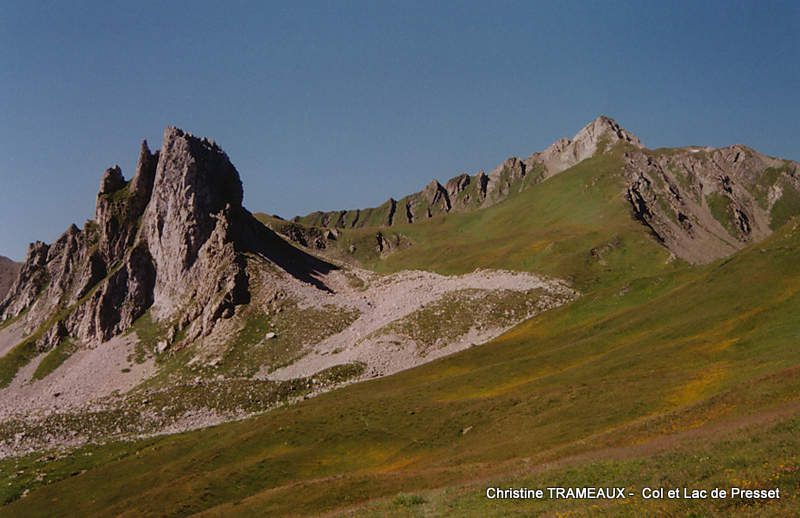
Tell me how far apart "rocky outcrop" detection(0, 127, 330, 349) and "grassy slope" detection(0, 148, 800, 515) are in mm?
52963

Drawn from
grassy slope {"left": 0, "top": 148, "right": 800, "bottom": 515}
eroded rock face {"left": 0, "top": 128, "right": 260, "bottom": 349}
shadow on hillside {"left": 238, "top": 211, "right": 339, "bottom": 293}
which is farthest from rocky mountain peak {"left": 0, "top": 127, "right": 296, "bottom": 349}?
grassy slope {"left": 0, "top": 148, "right": 800, "bottom": 515}

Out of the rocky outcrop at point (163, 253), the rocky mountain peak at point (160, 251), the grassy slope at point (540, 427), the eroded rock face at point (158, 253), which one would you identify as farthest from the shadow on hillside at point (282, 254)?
the grassy slope at point (540, 427)

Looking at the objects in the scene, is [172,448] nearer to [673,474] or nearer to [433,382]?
[433,382]

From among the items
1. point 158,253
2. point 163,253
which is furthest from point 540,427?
point 158,253

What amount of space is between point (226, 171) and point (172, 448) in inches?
3817

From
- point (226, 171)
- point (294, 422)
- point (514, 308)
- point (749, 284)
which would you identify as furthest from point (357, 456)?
point (226, 171)

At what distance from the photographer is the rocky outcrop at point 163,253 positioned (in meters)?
131

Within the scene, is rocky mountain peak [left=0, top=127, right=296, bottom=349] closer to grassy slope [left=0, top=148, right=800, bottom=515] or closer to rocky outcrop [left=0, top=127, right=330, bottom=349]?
rocky outcrop [left=0, top=127, right=330, bottom=349]

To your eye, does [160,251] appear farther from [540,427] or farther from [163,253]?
[540,427]

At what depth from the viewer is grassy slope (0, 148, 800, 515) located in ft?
102

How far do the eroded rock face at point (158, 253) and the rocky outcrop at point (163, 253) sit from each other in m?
0.23

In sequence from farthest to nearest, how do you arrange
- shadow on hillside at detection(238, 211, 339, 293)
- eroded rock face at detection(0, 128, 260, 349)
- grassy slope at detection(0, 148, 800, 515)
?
1. shadow on hillside at detection(238, 211, 339, 293)
2. eroded rock face at detection(0, 128, 260, 349)
3. grassy slope at detection(0, 148, 800, 515)

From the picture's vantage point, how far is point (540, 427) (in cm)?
5197

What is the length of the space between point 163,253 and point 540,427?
114m
